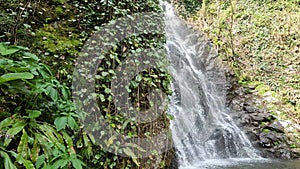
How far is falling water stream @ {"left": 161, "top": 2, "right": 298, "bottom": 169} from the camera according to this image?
20.2 ft

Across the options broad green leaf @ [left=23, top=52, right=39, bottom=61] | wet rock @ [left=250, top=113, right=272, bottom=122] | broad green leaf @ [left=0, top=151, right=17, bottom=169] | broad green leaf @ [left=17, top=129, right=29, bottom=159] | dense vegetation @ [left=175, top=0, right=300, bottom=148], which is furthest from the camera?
dense vegetation @ [left=175, top=0, right=300, bottom=148]

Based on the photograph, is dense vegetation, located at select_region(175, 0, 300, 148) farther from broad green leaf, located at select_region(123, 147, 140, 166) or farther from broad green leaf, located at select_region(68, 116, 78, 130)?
broad green leaf, located at select_region(68, 116, 78, 130)

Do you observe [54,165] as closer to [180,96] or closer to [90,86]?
[90,86]

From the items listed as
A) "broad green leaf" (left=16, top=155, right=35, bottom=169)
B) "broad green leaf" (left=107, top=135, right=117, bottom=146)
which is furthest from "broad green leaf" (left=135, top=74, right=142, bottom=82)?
"broad green leaf" (left=16, top=155, right=35, bottom=169)

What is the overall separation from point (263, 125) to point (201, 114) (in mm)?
1701

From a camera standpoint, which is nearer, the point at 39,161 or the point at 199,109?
the point at 39,161

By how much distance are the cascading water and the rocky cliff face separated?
249 millimetres

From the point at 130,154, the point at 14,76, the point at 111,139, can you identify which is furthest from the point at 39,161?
the point at 130,154

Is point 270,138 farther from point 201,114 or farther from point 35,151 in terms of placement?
point 35,151

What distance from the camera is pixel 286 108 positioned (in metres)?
7.58

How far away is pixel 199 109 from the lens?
7559 mm

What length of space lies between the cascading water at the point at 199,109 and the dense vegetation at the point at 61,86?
286 cm

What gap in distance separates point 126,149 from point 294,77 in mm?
7420

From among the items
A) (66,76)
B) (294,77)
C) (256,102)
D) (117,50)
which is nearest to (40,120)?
(66,76)
